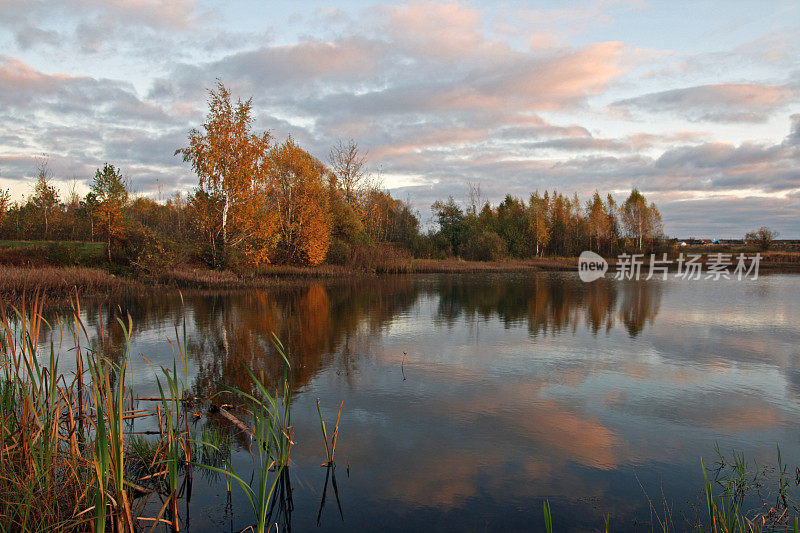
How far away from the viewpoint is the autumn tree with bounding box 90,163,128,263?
29062 millimetres

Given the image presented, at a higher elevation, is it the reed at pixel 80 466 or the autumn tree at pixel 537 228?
the autumn tree at pixel 537 228

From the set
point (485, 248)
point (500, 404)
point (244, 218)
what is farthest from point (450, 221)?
point (500, 404)

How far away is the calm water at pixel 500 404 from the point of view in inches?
172

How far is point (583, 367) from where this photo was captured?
8883 millimetres

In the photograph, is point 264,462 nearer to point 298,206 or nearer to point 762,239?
point 298,206

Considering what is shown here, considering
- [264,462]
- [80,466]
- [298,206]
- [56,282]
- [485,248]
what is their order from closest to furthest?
1. [80,466]
2. [264,462]
3. [56,282]
4. [298,206]
5. [485,248]

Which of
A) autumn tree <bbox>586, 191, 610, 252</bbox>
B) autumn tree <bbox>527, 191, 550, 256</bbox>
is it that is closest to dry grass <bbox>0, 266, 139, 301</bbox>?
autumn tree <bbox>527, 191, 550, 256</bbox>

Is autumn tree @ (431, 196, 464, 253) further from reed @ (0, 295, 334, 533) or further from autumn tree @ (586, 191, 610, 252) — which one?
reed @ (0, 295, 334, 533)

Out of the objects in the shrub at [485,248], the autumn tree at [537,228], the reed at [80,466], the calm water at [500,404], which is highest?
the autumn tree at [537,228]

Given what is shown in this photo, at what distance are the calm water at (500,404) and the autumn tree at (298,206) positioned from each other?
56.2 feet

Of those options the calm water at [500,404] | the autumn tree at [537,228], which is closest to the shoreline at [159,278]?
the calm water at [500,404]

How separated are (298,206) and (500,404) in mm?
28702

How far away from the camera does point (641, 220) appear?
226 ft

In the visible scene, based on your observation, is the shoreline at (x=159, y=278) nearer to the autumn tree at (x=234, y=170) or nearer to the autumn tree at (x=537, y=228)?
the autumn tree at (x=234, y=170)
